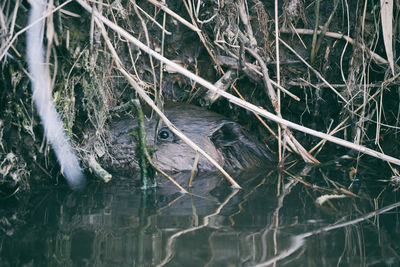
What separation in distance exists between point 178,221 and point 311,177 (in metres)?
1.32

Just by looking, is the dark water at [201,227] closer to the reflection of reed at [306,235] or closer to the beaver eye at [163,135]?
the reflection of reed at [306,235]

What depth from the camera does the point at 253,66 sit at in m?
3.83

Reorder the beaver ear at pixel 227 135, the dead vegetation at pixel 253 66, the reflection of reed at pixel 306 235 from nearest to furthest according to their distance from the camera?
1. the reflection of reed at pixel 306 235
2. the dead vegetation at pixel 253 66
3. the beaver ear at pixel 227 135

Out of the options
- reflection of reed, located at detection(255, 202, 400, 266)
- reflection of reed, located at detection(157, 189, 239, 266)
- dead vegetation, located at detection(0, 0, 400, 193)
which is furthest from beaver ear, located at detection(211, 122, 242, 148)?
reflection of reed, located at detection(255, 202, 400, 266)

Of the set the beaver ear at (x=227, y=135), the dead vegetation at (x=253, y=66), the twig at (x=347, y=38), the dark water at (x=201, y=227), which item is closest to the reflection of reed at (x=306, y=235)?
the dark water at (x=201, y=227)

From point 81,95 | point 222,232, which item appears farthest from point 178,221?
point 81,95

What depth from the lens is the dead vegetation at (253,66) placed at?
9.37 ft

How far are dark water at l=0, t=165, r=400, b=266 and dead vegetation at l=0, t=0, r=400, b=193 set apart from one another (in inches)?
19.4

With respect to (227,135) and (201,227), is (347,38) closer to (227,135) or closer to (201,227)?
(227,135)

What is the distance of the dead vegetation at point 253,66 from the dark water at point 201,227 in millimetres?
492

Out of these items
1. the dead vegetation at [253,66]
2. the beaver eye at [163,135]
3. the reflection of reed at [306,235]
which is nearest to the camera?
the reflection of reed at [306,235]

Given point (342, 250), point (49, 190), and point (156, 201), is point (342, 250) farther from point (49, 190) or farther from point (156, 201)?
point (49, 190)

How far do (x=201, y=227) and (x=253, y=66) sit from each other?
2080mm

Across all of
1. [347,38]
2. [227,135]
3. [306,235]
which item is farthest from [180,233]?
[347,38]
